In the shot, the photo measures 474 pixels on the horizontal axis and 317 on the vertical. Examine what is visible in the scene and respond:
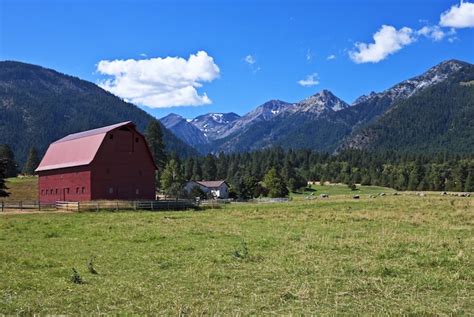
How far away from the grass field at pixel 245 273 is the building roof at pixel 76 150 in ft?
130


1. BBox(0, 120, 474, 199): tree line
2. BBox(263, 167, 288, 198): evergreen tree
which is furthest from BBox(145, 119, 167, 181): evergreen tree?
BBox(263, 167, 288, 198): evergreen tree

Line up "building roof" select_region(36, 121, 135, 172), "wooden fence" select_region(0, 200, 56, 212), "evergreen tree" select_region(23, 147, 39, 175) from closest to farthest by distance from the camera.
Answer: "wooden fence" select_region(0, 200, 56, 212) < "building roof" select_region(36, 121, 135, 172) < "evergreen tree" select_region(23, 147, 39, 175)

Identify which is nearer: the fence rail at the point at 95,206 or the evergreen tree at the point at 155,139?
the fence rail at the point at 95,206

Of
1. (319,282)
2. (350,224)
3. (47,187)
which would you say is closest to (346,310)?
(319,282)

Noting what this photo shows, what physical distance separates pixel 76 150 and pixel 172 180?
128ft

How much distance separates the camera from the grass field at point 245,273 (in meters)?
10.6

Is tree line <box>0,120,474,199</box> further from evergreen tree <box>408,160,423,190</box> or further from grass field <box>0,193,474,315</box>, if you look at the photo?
grass field <box>0,193,474,315</box>

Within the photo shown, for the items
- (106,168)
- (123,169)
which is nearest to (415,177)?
(123,169)

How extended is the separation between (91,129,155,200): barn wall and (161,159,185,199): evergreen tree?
94.2ft

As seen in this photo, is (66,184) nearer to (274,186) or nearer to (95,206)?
(95,206)

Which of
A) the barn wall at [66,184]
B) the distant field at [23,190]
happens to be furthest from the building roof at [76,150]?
the distant field at [23,190]

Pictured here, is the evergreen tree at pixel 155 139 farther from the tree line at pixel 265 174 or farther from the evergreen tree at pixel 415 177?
the evergreen tree at pixel 415 177

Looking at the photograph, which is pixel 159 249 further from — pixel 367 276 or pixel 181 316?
pixel 181 316

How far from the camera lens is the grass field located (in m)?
10.6
